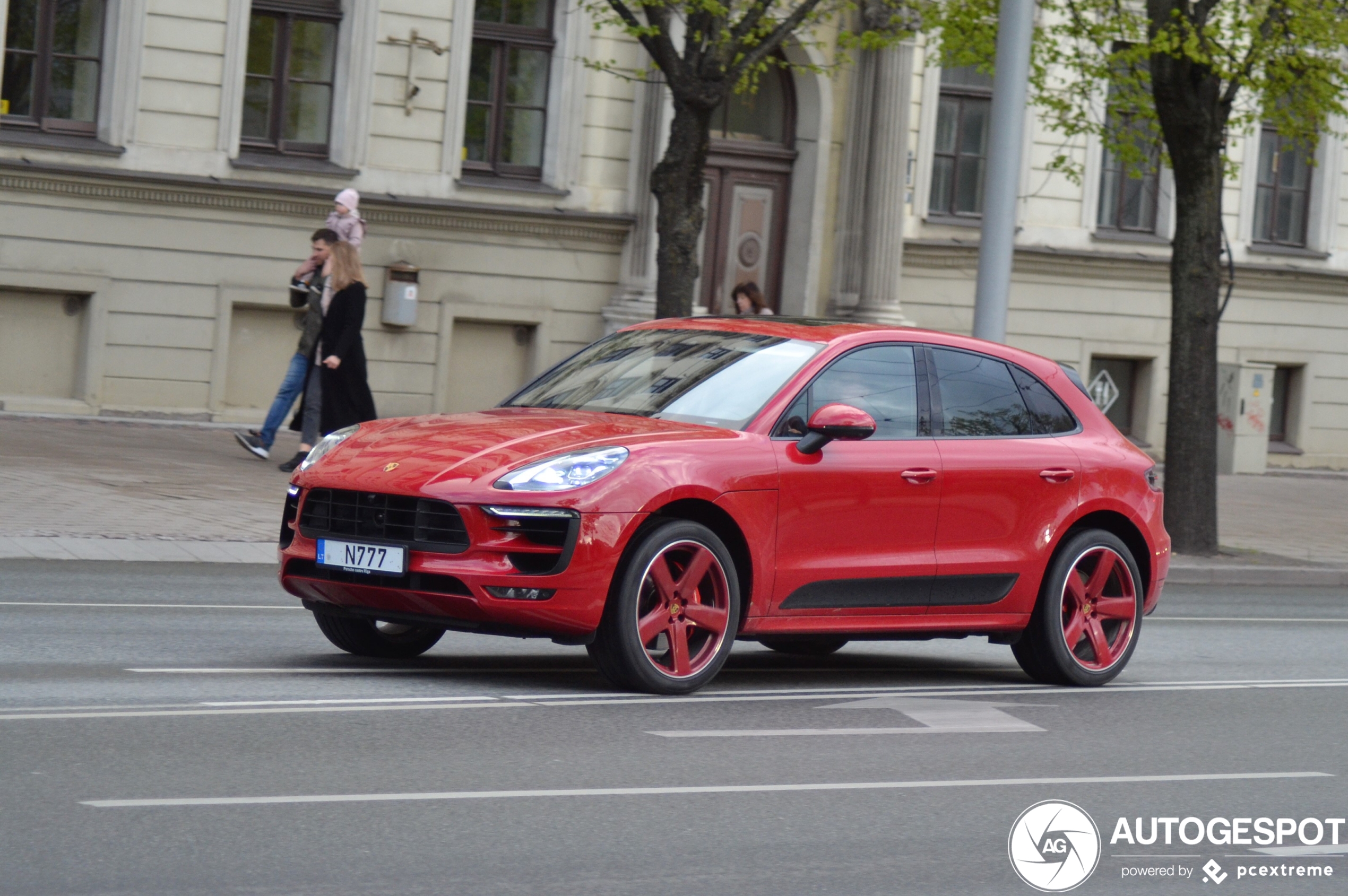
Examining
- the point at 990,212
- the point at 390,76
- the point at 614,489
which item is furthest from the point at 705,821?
the point at 390,76

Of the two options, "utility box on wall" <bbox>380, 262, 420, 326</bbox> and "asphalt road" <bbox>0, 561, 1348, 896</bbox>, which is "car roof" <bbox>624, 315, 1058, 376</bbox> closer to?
"asphalt road" <bbox>0, 561, 1348, 896</bbox>

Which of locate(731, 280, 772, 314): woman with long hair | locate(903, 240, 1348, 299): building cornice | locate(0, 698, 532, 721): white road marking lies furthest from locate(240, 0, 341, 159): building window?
locate(0, 698, 532, 721): white road marking

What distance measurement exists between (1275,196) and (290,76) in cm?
1459

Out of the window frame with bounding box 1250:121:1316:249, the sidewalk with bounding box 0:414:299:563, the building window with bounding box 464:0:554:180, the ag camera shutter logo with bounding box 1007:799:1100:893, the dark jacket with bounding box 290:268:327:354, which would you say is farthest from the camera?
the window frame with bounding box 1250:121:1316:249

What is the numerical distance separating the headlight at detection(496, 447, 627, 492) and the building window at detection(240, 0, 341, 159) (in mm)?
15116

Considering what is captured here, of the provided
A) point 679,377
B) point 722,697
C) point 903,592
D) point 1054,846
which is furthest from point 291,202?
point 1054,846

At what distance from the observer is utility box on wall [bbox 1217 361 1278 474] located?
27.3 m

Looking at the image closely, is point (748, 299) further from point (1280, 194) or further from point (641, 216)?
point (1280, 194)

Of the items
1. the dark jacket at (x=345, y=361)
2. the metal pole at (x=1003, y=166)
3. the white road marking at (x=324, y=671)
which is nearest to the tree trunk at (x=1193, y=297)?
the metal pole at (x=1003, y=166)

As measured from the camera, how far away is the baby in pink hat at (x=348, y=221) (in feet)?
57.2

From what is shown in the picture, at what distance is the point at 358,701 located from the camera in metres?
7.84

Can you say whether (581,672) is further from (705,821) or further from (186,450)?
(186,450)

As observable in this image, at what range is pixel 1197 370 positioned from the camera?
61.0 ft

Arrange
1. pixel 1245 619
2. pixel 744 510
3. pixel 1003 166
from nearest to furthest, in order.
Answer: pixel 744 510
pixel 1245 619
pixel 1003 166
